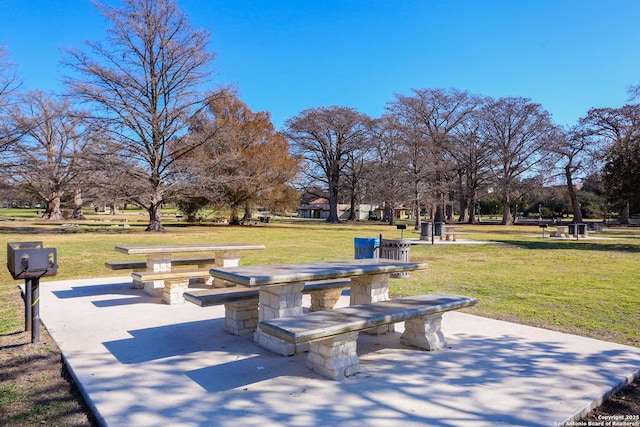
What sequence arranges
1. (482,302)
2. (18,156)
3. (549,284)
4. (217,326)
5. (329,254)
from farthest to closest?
1. (18,156)
2. (329,254)
3. (549,284)
4. (482,302)
5. (217,326)

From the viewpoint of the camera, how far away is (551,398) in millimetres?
3205

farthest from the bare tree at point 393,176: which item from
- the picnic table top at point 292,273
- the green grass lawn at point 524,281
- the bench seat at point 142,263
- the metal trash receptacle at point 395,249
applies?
the picnic table top at point 292,273

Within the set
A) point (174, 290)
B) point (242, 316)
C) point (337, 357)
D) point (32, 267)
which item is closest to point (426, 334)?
point (337, 357)

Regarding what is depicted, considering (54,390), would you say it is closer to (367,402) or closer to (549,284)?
(367,402)

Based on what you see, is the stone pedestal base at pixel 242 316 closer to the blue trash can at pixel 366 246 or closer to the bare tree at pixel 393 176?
the blue trash can at pixel 366 246

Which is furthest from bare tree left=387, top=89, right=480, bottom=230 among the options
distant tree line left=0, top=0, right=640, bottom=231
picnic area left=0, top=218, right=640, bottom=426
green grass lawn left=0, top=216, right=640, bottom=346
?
picnic area left=0, top=218, right=640, bottom=426

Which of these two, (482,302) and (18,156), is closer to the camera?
(482,302)

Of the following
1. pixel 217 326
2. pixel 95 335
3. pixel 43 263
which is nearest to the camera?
pixel 43 263

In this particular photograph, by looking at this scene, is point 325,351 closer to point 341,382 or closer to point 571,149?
point 341,382

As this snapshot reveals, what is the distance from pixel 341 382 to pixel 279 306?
1.06 metres

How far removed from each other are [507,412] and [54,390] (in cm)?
345

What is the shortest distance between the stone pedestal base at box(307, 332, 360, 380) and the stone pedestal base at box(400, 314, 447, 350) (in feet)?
3.09

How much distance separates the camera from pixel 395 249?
8.99 m

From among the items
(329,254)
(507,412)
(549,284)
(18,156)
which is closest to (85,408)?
(507,412)
